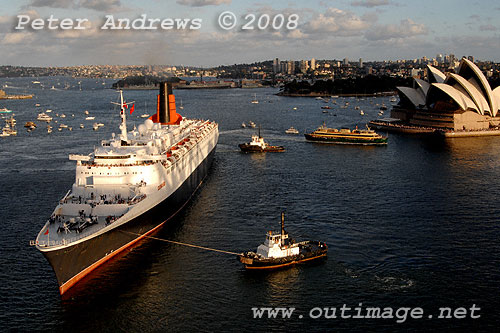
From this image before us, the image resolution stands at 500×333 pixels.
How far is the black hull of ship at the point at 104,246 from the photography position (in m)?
21.8

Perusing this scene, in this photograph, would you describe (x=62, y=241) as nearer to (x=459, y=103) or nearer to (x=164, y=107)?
(x=164, y=107)

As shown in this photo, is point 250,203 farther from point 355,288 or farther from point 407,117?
point 407,117

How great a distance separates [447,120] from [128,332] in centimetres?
6432

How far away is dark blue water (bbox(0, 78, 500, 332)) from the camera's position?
807 inches

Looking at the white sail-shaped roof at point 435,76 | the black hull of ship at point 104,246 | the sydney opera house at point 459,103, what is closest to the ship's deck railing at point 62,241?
the black hull of ship at point 104,246

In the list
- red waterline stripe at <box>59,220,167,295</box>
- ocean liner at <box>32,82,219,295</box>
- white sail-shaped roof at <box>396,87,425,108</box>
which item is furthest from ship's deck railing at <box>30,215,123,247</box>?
white sail-shaped roof at <box>396,87,425,108</box>

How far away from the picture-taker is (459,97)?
72.0 metres

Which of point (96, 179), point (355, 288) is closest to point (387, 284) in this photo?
point (355, 288)

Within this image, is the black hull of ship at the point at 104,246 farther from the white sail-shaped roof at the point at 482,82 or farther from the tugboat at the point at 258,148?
the white sail-shaped roof at the point at 482,82

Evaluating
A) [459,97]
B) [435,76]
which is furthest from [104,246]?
[435,76]

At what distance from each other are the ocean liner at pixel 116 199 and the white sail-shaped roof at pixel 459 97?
4611 cm

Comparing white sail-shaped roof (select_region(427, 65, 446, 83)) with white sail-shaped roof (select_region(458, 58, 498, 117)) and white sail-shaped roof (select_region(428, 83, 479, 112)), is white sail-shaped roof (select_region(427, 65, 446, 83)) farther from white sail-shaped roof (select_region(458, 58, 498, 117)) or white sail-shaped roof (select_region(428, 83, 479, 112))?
white sail-shaped roof (select_region(428, 83, 479, 112))

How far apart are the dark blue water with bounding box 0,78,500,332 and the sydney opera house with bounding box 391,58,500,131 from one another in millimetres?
22901

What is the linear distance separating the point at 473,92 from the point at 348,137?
2249 centimetres
